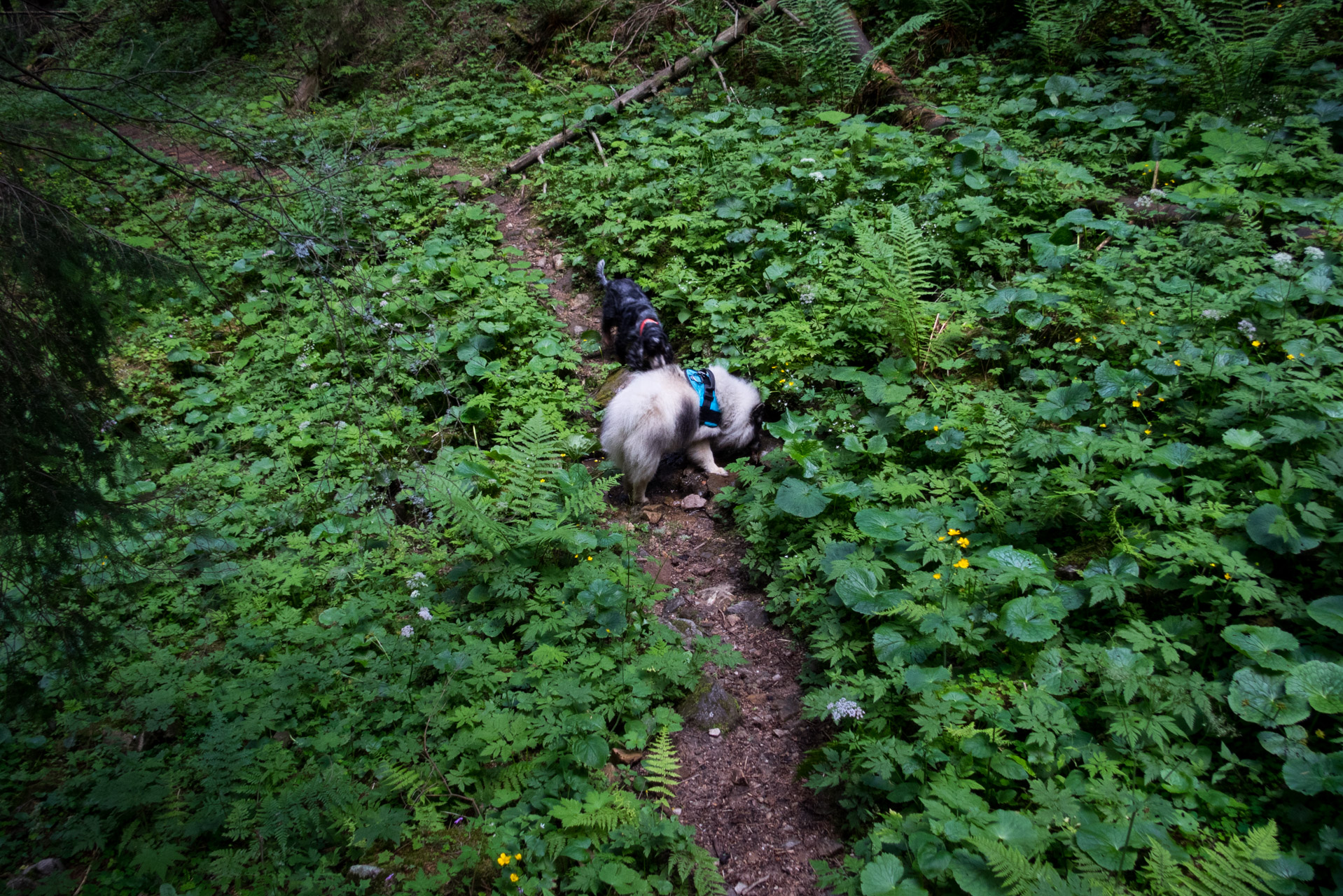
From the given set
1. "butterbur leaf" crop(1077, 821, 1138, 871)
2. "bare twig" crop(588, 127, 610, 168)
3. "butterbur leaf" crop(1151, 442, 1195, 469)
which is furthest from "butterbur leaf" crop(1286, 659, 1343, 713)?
"bare twig" crop(588, 127, 610, 168)

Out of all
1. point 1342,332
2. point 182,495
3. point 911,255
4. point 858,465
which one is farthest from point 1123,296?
point 182,495

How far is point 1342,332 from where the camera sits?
154 inches

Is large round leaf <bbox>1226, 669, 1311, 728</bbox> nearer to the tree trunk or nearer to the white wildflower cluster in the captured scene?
the white wildflower cluster

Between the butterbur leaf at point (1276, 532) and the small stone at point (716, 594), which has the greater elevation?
the butterbur leaf at point (1276, 532)

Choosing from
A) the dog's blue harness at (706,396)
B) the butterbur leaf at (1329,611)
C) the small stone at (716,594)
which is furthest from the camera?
the dog's blue harness at (706,396)

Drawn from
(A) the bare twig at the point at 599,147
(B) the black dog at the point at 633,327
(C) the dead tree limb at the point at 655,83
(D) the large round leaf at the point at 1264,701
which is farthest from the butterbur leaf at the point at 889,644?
(C) the dead tree limb at the point at 655,83

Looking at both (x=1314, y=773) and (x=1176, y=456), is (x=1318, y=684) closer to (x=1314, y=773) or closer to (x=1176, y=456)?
(x=1314, y=773)

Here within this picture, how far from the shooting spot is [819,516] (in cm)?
421

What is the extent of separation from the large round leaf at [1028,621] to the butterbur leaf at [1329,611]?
1.02 m

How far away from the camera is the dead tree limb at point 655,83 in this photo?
8.83 meters

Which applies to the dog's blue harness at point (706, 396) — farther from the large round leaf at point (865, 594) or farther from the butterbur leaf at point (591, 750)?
the butterbur leaf at point (591, 750)

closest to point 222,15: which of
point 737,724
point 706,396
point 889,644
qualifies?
point 706,396

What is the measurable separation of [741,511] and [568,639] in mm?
1625

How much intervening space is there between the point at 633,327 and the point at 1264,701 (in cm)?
492
